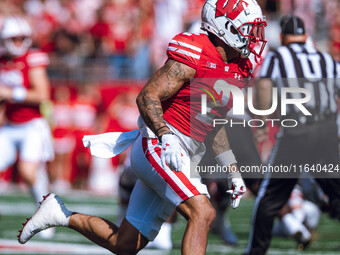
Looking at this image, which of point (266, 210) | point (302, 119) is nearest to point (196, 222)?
point (266, 210)

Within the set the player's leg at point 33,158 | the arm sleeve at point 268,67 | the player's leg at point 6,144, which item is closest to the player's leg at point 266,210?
the arm sleeve at point 268,67

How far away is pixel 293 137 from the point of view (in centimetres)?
507

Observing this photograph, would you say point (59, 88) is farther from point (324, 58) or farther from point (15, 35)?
point (324, 58)

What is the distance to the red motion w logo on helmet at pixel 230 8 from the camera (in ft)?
12.4

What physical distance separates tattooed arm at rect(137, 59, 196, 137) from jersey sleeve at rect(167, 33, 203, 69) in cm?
2

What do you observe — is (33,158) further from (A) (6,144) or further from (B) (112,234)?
(B) (112,234)

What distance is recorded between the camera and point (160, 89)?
11.8ft

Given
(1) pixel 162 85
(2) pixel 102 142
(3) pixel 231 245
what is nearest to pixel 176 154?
(1) pixel 162 85

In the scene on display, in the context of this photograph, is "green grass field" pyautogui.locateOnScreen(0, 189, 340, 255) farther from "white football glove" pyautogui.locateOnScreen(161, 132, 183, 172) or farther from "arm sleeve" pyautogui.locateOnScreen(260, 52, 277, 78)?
"white football glove" pyautogui.locateOnScreen(161, 132, 183, 172)

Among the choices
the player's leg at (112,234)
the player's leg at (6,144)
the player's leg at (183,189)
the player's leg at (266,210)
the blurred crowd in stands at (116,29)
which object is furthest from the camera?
the blurred crowd in stands at (116,29)

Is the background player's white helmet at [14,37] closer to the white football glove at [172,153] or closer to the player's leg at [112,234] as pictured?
the player's leg at [112,234]

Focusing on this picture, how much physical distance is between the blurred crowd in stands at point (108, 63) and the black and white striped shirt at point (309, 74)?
609cm

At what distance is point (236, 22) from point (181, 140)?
0.65m

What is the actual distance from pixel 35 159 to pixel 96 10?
280 inches
